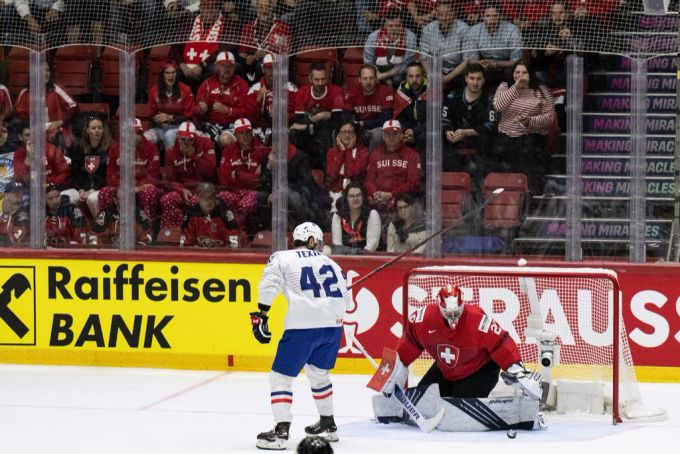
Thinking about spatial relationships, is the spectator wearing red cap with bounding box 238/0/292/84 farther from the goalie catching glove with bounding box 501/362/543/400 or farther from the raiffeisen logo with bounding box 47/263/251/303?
the goalie catching glove with bounding box 501/362/543/400

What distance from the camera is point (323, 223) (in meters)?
10.6

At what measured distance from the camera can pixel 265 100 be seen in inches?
421

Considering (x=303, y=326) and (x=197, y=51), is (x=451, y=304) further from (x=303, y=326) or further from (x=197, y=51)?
(x=197, y=51)

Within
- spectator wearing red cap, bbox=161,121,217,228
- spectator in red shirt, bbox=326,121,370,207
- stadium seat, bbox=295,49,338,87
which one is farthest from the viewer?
spectator wearing red cap, bbox=161,121,217,228

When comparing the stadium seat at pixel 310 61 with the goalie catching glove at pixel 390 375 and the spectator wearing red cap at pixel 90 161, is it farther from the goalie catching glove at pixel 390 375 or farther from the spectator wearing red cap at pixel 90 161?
the goalie catching glove at pixel 390 375

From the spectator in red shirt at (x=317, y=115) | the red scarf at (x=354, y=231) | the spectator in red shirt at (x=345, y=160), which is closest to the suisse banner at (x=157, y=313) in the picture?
the red scarf at (x=354, y=231)

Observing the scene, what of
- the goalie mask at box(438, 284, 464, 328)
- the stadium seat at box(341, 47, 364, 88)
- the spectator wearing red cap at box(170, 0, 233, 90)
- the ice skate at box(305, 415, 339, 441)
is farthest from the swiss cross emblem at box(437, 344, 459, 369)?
the spectator wearing red cap at box(170, 0, 233, 90)

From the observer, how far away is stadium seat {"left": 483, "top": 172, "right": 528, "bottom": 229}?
33.7 feet

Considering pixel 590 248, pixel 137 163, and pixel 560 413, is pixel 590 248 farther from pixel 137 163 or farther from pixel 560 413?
pixel 137 163

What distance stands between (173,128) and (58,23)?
1.26m

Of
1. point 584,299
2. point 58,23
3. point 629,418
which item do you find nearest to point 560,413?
point 629,418

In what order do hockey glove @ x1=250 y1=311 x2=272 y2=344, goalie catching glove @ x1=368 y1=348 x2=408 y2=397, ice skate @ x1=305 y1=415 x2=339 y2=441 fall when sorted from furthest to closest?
1. goalie catching glove @ x1=368 y1=348 x2=408 y2=397
2. ice skate @ x1=305 y1=415 x2=339 y2=441
3. hockey glove @ x1=250 y1=311 x2=272 y2=344

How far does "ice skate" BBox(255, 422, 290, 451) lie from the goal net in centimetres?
149

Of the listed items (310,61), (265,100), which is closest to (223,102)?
(265,100)
